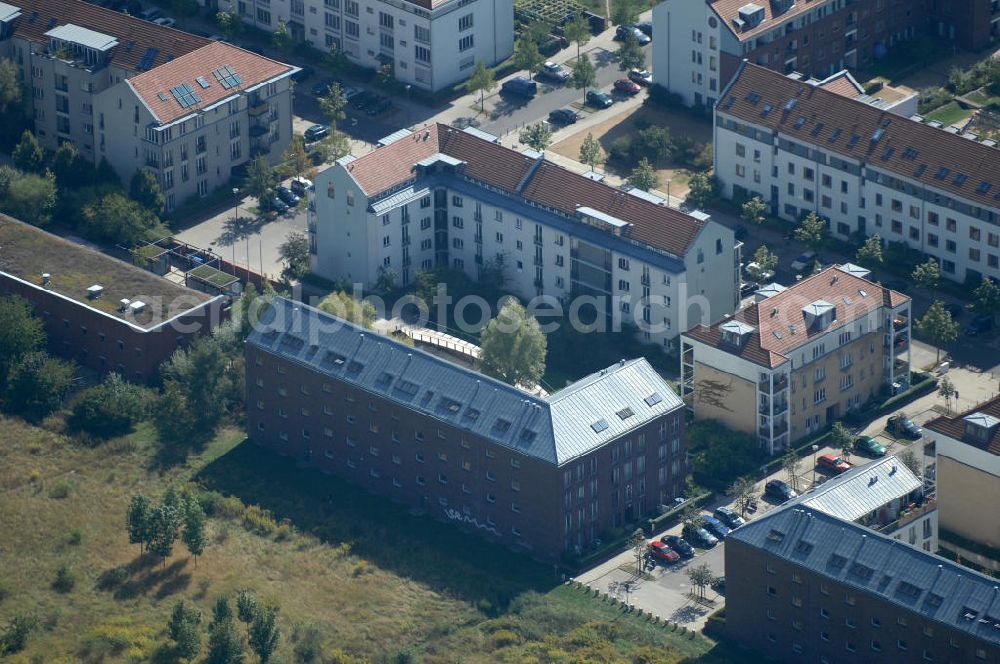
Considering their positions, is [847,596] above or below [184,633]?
above

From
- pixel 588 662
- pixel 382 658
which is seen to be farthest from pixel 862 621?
pixel 382 658

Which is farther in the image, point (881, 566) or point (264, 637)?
point (264, 637)

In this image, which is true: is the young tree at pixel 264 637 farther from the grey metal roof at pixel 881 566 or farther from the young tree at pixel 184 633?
the grey metal roof at pixel 881 566

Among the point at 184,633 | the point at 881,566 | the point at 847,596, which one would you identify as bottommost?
the point at 184,633

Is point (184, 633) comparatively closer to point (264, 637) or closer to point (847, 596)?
point (264, 637)

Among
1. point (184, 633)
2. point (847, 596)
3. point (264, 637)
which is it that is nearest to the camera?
point (847, 596)

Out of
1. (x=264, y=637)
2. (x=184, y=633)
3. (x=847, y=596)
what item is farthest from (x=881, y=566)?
(x=184, y=633)

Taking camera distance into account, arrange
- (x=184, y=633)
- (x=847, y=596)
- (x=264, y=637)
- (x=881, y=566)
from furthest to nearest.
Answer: (x=264, y=637) < (x=184, y=633) < (x=847, y=596) < (x=881, y=566)
